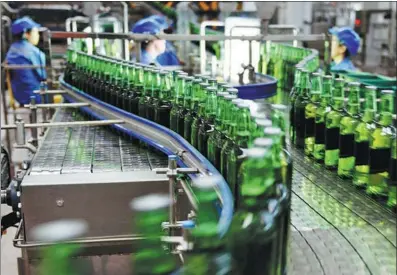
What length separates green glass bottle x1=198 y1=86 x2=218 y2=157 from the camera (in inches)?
51.5

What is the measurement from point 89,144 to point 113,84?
0.35 metres

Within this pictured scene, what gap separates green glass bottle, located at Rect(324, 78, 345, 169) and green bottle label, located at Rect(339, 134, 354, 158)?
5 centimetres

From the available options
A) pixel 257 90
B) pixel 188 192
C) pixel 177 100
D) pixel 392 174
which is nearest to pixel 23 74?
pixel 257 90

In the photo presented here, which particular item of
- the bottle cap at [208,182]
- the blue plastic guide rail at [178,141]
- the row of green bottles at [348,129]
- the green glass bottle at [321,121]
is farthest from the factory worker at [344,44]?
the bottle cap at [208,182]

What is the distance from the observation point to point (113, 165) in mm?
1688

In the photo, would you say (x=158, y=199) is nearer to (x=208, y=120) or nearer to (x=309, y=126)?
(x=208, y=120)

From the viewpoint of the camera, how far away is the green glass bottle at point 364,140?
129 centimetres

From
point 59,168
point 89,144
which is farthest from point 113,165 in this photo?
point 89,144

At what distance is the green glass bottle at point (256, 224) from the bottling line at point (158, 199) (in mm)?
12

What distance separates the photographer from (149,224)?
1.58 m

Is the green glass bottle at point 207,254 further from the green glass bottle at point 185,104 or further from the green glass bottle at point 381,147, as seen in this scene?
the green glass bottle at point 185,104

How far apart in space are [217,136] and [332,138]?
0.37 metres

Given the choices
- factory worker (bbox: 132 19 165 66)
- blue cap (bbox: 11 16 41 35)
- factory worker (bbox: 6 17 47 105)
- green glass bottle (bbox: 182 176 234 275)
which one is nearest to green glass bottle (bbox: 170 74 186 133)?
green glass bottle (bbox: 182 176 234 275)

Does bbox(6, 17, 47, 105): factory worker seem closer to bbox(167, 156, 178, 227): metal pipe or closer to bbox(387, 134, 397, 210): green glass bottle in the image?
bbox(167, 156, 178, 227): metal pipe
